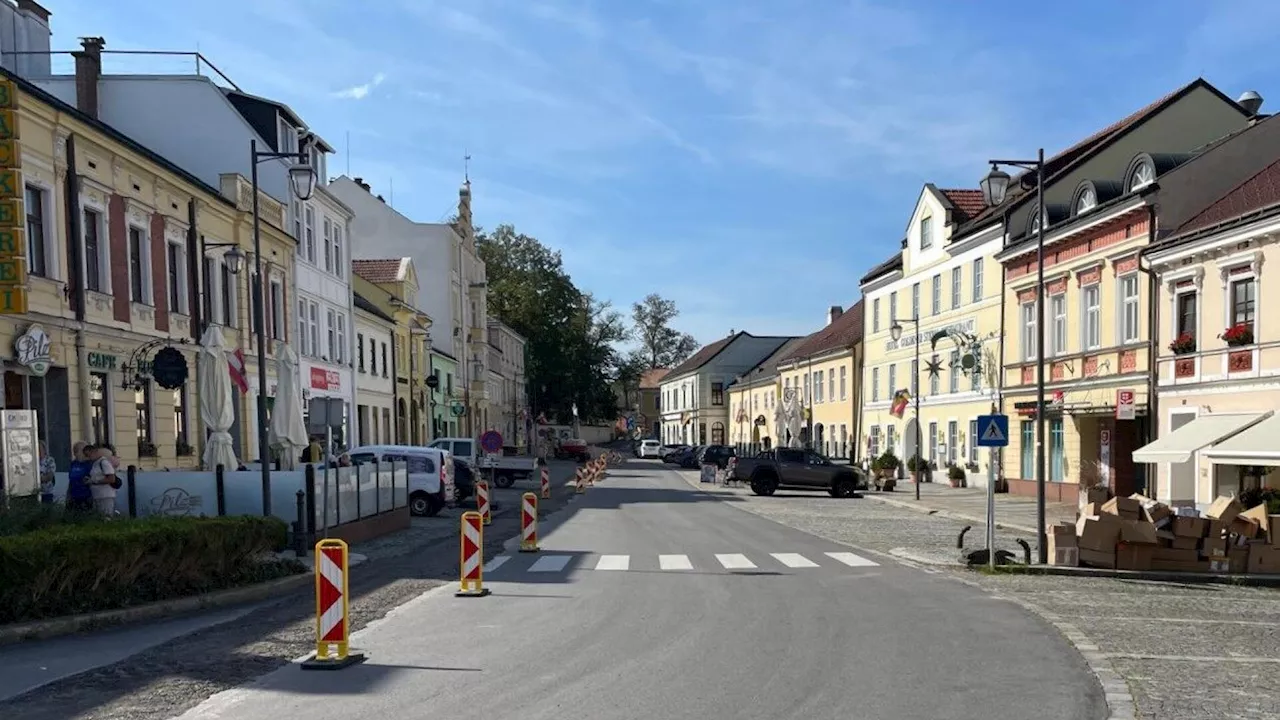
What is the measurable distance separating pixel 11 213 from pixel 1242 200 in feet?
80.1

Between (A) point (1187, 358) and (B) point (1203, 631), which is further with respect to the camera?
(A) point (1187, 358)

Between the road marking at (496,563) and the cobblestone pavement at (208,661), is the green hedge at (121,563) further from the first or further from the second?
the road marking at (496,563)

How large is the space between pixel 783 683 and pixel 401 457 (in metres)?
18.9

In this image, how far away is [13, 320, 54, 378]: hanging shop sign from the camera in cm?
1786

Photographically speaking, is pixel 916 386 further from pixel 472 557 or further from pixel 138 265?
pixel 472 557

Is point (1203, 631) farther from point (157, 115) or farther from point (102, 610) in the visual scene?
point (157, 115)

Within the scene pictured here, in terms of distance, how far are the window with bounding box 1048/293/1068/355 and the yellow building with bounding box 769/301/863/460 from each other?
728 inches

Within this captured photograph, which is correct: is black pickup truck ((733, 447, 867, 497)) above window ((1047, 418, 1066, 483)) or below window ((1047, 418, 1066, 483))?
below

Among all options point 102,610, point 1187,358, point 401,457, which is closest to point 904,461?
point 1187,358

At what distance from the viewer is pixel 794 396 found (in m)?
48.5

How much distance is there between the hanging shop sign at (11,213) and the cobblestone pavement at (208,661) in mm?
6243

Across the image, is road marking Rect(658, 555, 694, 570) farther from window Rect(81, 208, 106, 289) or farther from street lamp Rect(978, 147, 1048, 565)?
window Rect(81, 208, 106, 289)

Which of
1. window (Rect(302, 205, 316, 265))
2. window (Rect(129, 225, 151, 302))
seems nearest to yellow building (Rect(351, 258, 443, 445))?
window (Rect(302, 205, 316, 265))

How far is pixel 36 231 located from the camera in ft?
63.4
